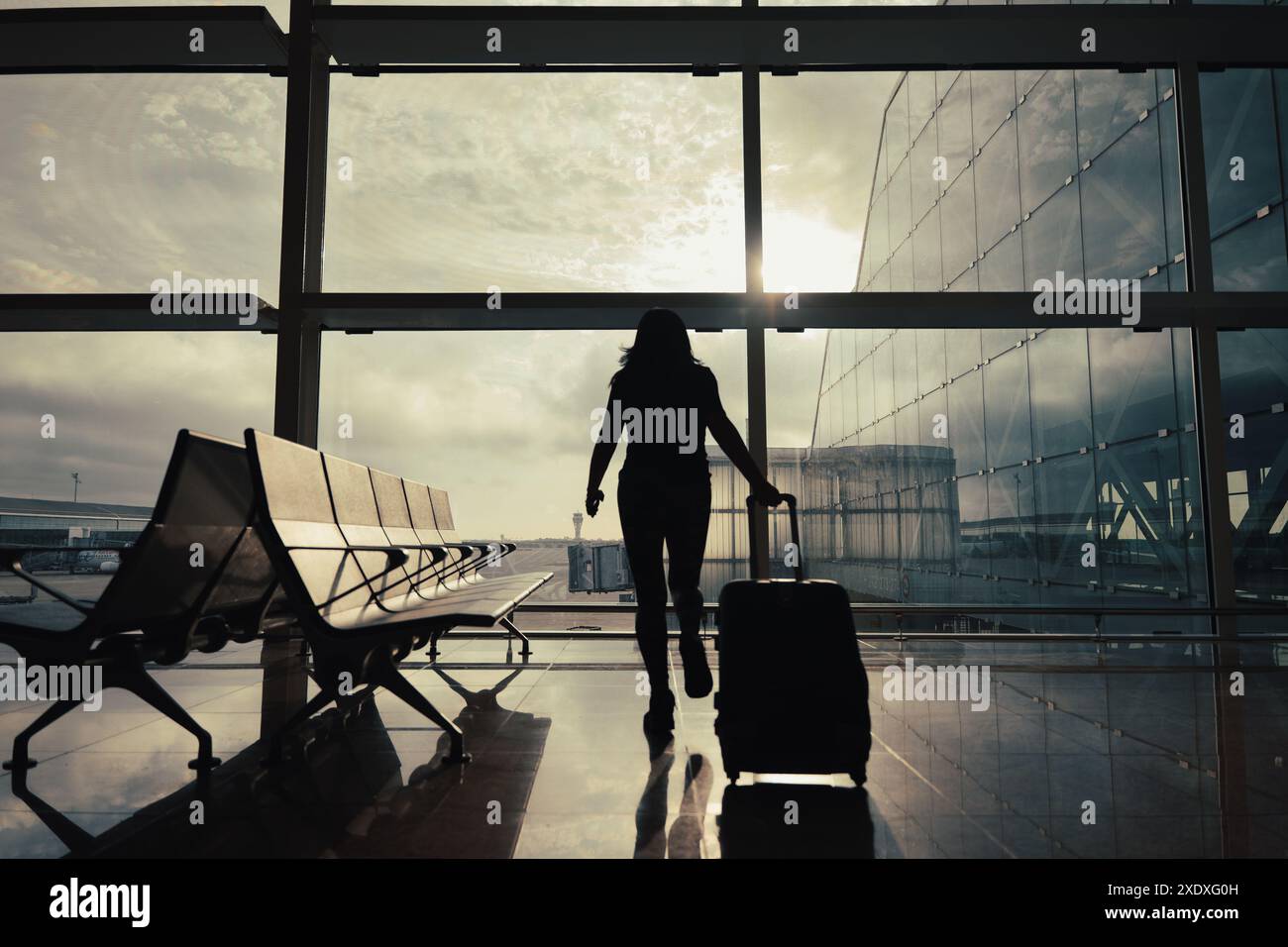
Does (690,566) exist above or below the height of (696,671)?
above

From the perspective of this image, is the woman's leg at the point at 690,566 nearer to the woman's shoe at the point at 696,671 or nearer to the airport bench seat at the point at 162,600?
the woman's shoe at the point at 696,671

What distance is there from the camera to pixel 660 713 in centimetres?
307

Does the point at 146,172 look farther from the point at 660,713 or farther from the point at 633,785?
the point at 633,785

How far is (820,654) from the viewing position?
2.37m

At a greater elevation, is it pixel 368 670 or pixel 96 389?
pixel 96 389

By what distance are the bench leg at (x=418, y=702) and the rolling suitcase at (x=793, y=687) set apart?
103 cm

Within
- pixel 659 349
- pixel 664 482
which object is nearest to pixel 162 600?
pixel 664 482

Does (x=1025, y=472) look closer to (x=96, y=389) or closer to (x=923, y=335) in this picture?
(x=923, y=335)

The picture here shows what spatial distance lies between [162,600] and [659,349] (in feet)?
7.45

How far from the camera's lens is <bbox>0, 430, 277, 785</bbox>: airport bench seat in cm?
243

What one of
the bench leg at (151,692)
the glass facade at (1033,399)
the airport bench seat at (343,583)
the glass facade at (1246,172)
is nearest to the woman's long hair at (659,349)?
the airport bench seat at (343,583)

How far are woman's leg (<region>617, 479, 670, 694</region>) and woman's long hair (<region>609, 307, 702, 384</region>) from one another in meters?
0.56
